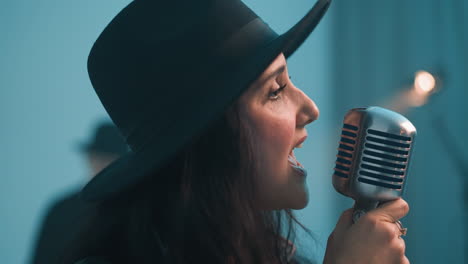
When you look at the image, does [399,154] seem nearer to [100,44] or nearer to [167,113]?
[167,113]

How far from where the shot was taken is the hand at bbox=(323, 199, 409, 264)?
644mm

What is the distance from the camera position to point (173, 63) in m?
0.65

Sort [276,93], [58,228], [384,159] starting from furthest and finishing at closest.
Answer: [58,228]
[276,93]
[384,159]

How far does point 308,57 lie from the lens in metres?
1.78

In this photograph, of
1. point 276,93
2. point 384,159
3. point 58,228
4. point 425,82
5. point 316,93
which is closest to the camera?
point 384,159

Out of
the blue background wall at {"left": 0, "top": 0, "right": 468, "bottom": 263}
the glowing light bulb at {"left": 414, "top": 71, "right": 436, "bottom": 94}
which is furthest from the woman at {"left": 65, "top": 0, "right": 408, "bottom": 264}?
the glowing light bulb at {"left": 414, "top": 71, "right": 436, "bottom": 94}

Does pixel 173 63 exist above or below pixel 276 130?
above

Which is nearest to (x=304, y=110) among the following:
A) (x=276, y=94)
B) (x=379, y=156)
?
(x=276, y=94)

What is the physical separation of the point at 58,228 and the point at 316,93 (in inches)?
53.1

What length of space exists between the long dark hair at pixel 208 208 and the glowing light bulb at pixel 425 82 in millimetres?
1642

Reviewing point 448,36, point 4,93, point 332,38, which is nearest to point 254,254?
point 4,93

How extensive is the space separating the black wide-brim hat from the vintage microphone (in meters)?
0.20

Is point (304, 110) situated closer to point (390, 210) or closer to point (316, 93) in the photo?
point (390, 210)

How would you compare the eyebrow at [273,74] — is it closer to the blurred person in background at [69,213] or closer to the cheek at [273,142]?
the cheek at [273,142]
